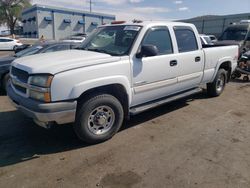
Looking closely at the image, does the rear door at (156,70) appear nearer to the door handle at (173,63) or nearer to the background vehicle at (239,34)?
the door handle at (173,63)

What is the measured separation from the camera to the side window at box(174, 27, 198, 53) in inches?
194

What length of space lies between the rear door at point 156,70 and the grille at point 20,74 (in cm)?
169

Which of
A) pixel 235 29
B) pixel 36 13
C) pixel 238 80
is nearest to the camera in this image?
pixel 238 80

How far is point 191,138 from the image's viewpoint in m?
4.10

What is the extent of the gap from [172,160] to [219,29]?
39.4m

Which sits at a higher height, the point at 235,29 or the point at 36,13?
the point at 36,13

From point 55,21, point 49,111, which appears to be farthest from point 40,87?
point 55,21

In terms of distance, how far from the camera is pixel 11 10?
5631cm

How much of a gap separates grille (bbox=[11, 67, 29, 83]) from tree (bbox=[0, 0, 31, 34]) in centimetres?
6025

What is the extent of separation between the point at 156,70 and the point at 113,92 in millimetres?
961

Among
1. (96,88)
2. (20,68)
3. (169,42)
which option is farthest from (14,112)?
(169,42)

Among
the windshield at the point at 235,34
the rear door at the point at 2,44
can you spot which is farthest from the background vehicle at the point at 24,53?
the rear door at the point at 2,44

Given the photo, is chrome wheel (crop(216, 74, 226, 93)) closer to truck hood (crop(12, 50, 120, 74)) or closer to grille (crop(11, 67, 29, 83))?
truck hood (crop(12, 50, 120, 74))

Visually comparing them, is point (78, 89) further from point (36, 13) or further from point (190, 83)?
point (36, 13)
